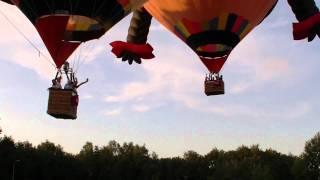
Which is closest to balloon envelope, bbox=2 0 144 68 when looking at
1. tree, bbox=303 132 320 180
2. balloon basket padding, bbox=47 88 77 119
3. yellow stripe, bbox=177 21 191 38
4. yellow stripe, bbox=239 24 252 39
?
balloon basket padding, bbox=47 88 77 119

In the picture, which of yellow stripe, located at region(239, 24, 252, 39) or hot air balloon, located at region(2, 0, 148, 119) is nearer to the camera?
hot air balloon, located at region(2, 0, 148, 119)

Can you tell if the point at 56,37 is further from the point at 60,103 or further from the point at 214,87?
the point at 214,87

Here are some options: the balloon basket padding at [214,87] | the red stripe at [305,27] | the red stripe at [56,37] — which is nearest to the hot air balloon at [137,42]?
the balloon basket padding at [214,87]

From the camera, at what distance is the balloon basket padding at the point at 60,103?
13.7 m

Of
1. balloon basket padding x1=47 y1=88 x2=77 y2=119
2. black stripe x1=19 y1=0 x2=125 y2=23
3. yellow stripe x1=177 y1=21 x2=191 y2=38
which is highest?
yellow stripe x1=177 y1=21 x2=191 y2=38

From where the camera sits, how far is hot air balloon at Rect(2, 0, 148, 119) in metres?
13.8

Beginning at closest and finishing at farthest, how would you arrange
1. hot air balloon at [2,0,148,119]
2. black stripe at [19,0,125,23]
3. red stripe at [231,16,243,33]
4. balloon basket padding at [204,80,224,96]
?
1. hot air balloon at [2,0,148,119]
2. black stripe at [19,0,125,23]
3. red stripe at [231,16,243,33]
4. balloon basket padding at [204,80,224,96]

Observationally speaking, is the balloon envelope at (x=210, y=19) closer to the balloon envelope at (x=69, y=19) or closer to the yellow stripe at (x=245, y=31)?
the yellow stripe at (x=245, y=31)

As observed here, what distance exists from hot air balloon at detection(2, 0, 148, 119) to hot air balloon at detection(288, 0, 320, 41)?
4.69 metres

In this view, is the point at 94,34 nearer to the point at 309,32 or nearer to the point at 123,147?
the point at 309,32

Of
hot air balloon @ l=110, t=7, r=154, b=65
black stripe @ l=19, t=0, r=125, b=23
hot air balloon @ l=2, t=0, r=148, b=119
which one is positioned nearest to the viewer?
hot air balloon @ l=2, t=0, r=148, b=119

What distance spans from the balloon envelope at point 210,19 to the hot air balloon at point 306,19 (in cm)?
105

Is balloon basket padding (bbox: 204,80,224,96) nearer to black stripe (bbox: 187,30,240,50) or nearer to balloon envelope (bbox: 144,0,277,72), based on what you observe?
balloon envelope (bbox: 144,0,277,72)

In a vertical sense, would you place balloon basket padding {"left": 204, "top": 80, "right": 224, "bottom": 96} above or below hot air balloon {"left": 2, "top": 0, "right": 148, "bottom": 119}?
below
